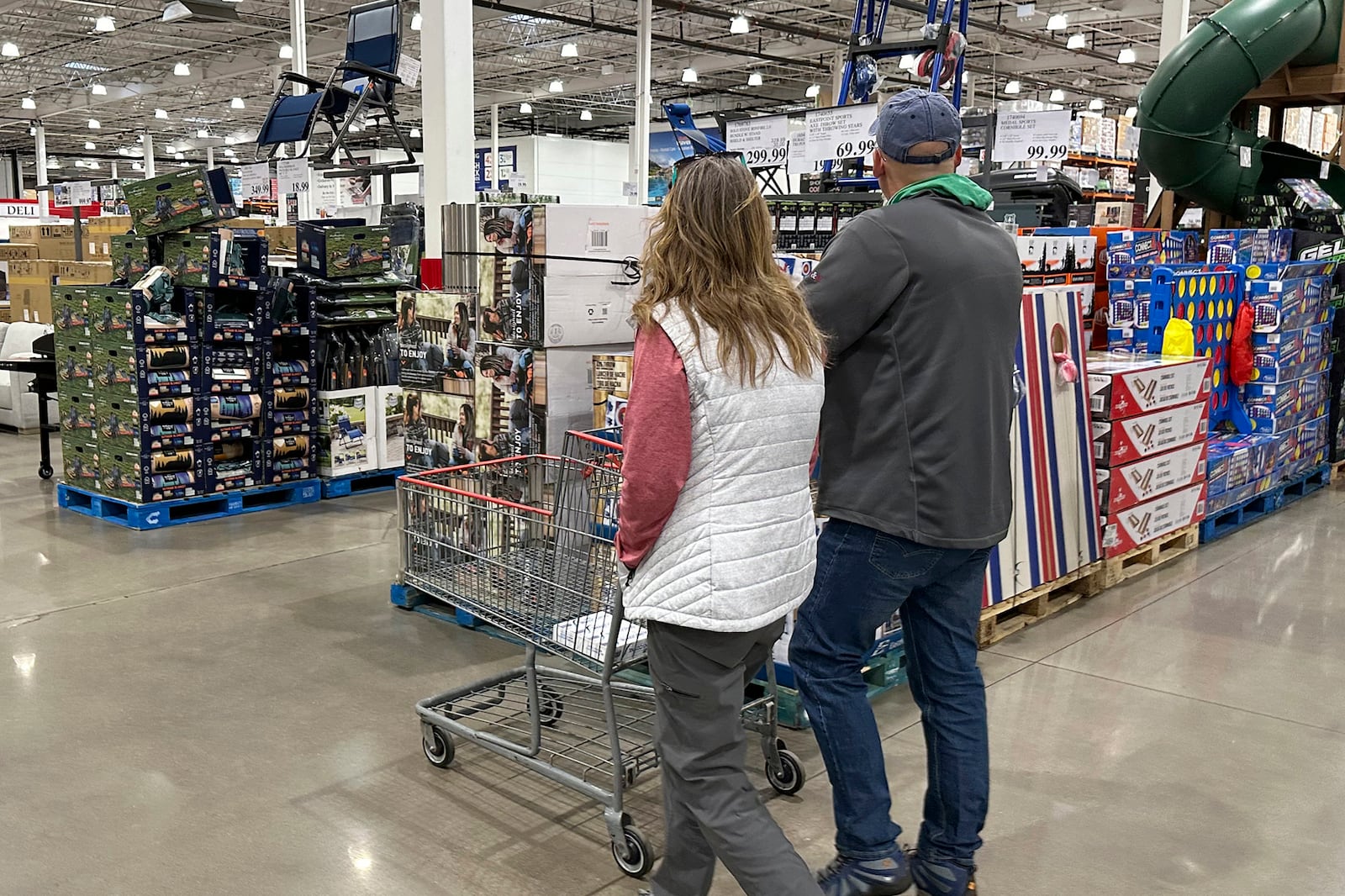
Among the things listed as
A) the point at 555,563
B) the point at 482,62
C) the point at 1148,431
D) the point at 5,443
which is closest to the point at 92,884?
the point at 555,563

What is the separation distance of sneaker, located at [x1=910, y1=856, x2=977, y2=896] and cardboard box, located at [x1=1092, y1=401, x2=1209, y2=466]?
115 inches

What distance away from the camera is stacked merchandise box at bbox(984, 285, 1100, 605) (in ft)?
15.1

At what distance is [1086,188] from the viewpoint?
1204 centimetres

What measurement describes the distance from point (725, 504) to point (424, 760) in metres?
1.86

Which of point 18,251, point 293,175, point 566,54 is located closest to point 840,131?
point 293,175

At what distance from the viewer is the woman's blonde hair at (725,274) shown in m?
2.17

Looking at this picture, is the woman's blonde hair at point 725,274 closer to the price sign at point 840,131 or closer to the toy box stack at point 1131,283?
the price sign at point 840,131

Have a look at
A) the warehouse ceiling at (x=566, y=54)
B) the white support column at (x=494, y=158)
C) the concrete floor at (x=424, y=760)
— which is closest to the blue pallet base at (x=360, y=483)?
the concrete floor at (x=424, y=760)

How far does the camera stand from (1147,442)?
542cm

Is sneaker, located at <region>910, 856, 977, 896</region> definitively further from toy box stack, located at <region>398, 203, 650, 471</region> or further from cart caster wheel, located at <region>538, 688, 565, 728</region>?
toy box stack, located at <region>398, 203, 650, 471</region>

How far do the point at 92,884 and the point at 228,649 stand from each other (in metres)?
1.78

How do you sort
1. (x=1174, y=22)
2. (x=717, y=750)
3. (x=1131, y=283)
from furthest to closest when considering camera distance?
(x=1174, y=22) < (x=1131, y=283) < (x=717, y=750)

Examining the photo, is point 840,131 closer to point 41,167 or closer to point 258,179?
point 258,179

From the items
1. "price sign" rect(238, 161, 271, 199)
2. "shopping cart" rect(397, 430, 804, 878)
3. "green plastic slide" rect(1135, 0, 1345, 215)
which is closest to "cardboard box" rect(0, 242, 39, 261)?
"price sign" rect(238, 161, 271, 199)
